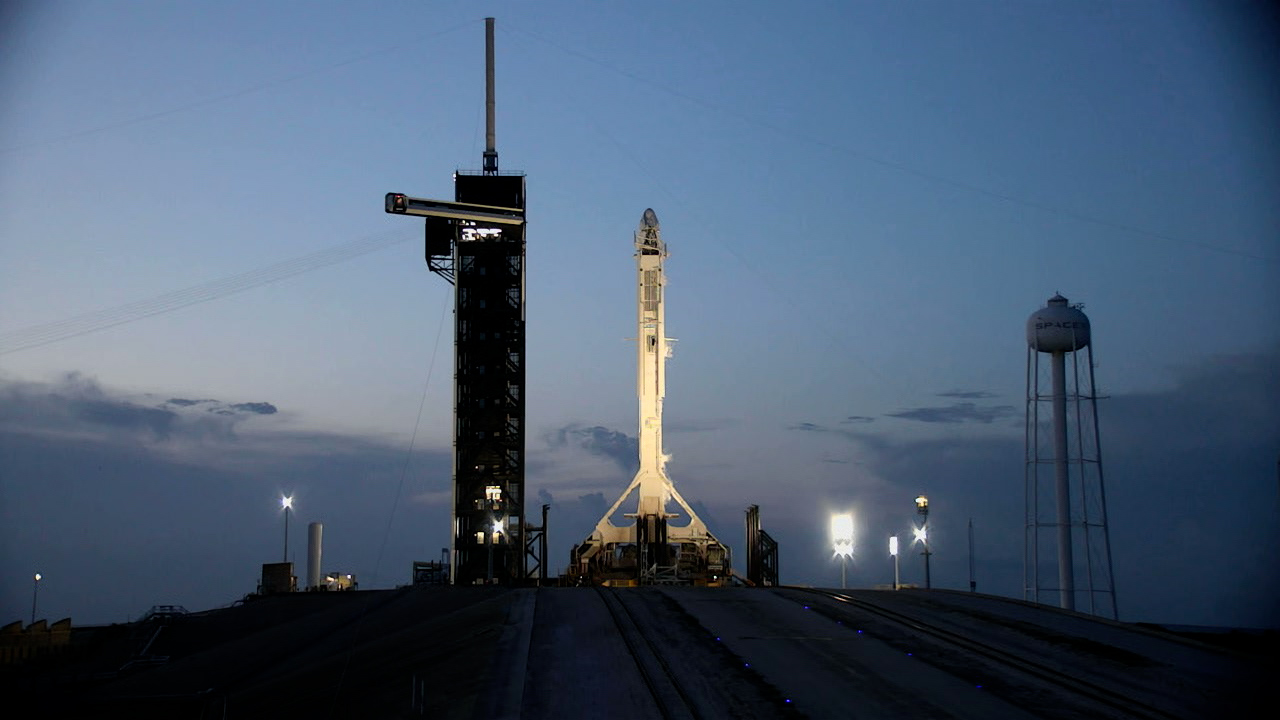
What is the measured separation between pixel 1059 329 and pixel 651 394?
30216mm

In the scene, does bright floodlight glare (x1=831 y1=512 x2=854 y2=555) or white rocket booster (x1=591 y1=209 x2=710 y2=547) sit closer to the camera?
bright floodlight glare (x1=831 y1=512 x2=854 y2=555)

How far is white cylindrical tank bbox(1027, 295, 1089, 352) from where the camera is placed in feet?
229

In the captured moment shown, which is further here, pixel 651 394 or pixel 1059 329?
pixel 651 394

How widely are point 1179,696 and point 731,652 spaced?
39.3 feet

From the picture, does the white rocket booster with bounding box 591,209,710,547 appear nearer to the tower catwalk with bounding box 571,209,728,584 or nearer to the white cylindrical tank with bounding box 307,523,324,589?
the tower catwalk with bounding box 571,209,728,584

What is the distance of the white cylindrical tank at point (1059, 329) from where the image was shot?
69812mm

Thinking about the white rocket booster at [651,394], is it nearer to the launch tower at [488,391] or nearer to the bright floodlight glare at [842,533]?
the launch tower at [488,391]

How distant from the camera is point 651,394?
89.1 metres

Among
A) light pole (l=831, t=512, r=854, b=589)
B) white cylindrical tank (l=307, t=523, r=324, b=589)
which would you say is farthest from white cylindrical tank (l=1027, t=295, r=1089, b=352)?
white cylindrical tank (l=307, t=523, r=324, b=589)

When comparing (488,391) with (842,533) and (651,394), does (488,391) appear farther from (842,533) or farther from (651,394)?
(842,533)

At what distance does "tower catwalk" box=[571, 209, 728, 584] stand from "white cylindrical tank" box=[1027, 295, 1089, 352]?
2737 cm

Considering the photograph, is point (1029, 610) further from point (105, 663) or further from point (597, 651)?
point (105, 663)

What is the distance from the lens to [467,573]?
82.5 meters

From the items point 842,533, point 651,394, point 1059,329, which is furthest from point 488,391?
point 1059,329
